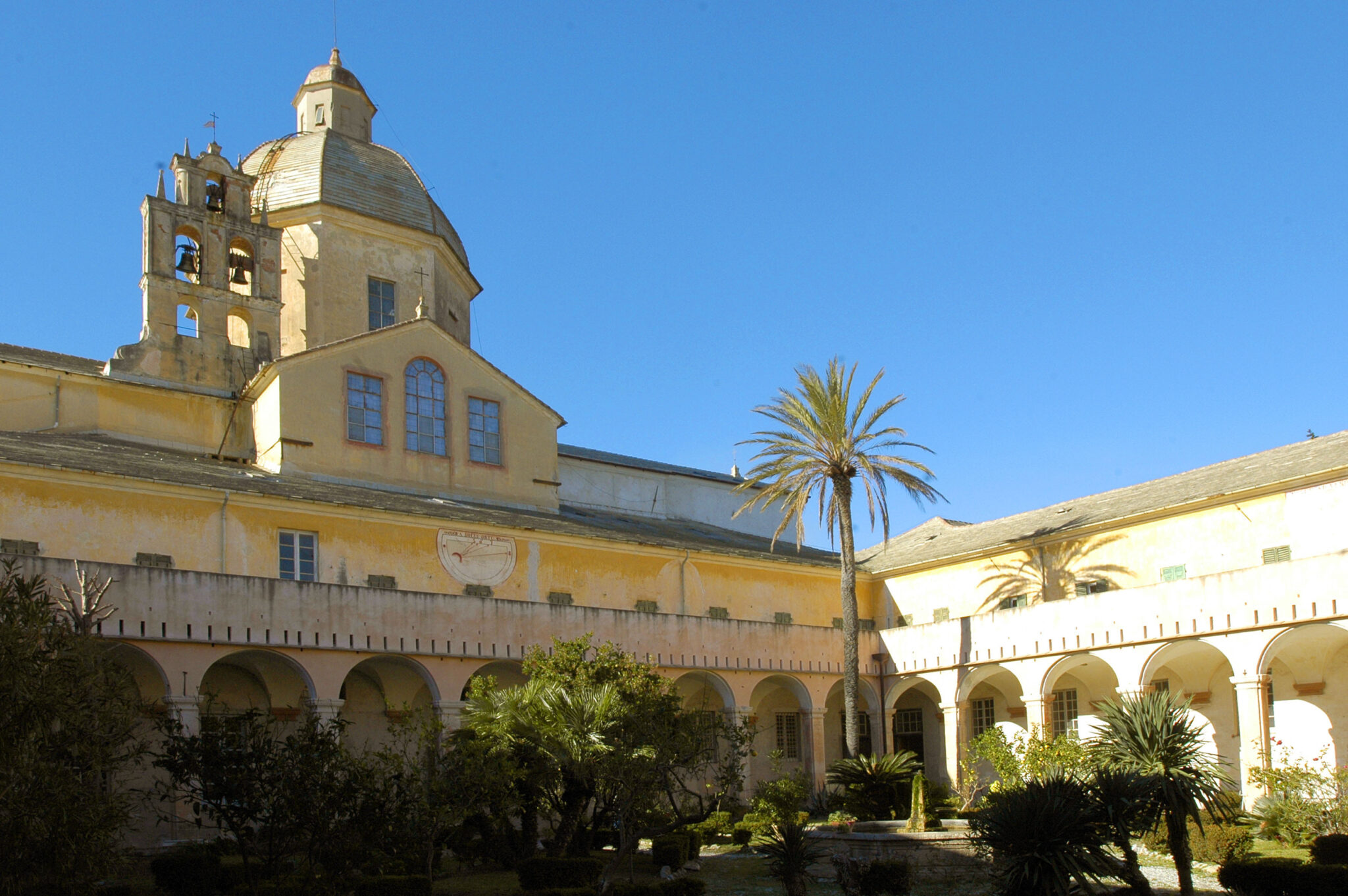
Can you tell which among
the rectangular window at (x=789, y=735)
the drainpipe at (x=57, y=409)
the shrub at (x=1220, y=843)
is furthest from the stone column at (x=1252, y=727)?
the drainpipe at (x=57, y=409)

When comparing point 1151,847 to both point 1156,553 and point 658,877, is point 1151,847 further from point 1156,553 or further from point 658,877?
point 1156,553

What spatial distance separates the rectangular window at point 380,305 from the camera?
37062 millimetres

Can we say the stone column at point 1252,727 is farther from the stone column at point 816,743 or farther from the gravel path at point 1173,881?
the stone column at point 816,743

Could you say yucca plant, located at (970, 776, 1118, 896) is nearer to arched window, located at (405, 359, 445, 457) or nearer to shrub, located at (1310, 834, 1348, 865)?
shrub, located at (1310, 834, 1348, 865)

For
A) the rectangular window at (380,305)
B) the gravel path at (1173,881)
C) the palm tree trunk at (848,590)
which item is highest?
the rectangular window at (380,305)

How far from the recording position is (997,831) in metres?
17.2

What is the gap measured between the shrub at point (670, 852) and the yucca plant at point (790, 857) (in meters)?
2.58

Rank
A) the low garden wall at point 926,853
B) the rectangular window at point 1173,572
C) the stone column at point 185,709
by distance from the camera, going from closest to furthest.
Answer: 1. the low garden wall at point 926,853
2. the stone column at point 185,709
3. the rectangular window at point 1173,572

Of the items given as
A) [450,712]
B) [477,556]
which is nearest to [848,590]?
[477,556]

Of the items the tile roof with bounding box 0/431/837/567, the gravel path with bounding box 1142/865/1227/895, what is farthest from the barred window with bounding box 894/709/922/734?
the gravel path with bounding box 1142/865/1227/895

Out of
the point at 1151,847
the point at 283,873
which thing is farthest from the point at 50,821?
the point at 1151,847

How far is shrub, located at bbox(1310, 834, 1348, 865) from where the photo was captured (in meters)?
20.5

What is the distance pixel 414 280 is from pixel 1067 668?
796 inches

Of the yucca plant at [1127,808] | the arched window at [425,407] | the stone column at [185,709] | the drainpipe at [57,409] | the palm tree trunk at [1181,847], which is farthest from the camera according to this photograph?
the arched window at [425,407]
